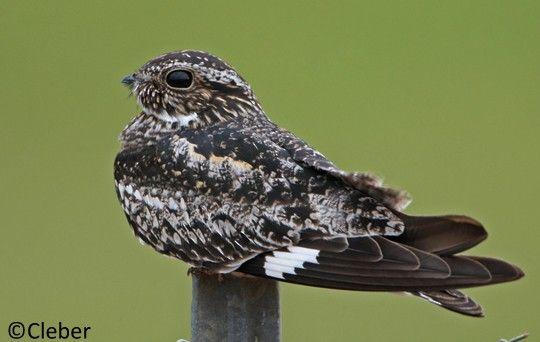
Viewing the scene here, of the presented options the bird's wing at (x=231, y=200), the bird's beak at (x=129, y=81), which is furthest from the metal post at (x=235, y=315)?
the bird's beak at (x=129, y=81)

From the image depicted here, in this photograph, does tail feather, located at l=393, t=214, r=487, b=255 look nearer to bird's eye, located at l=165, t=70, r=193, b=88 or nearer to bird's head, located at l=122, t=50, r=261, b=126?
bird's head, located at l=122, t=50, r=261, b=126

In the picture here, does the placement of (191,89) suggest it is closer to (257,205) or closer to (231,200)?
(231,200)

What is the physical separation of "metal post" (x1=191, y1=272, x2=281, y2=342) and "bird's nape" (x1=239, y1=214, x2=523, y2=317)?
0.47 ft

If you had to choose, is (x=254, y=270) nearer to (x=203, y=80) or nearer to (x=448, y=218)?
(x=448, y=218)

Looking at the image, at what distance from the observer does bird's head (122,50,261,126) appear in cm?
705

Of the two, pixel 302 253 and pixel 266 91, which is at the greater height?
pixel 266 91

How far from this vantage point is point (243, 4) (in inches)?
710

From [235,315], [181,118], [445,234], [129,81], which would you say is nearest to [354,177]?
[445,234]

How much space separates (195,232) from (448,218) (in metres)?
1.41

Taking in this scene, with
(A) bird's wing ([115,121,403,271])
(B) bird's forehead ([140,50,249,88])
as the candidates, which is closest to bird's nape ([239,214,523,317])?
(A) bird's wing ([115,121,403,271])

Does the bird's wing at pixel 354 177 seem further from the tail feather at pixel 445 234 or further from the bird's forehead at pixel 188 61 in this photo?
the bird's forehead at pixel 188 61

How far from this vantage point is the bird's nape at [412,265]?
5.46 m

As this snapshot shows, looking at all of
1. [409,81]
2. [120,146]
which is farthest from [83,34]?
[120,146]

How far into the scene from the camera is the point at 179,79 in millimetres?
7082
